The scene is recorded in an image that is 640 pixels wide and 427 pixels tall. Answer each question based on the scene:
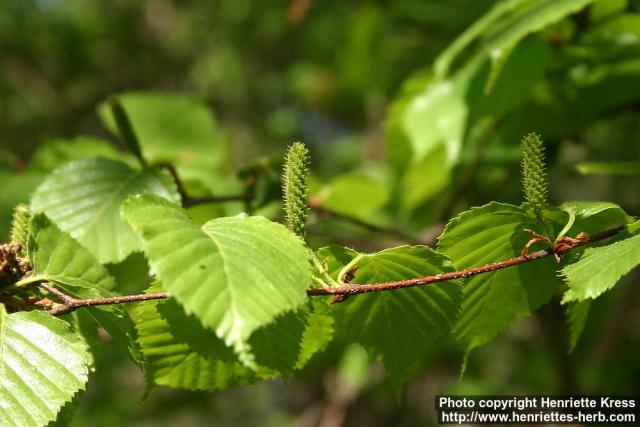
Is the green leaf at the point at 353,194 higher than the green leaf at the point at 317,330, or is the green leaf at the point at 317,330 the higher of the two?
the green leaf at the point at 353,194

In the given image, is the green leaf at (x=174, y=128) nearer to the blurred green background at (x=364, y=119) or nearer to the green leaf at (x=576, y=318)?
the blurred green background at (x=364, y=119)

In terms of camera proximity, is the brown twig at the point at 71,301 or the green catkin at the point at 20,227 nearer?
the brown twig at the point at 71,301

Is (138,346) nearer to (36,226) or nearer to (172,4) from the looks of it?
(36,226)

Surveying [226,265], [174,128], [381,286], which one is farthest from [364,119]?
[226,265]

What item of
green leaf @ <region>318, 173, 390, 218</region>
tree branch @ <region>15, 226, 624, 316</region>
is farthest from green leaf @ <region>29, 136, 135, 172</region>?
tree branch @ <region>15, 226, 624, 316</region>

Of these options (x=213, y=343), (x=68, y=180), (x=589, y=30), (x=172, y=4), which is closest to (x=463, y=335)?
(x=213, y=343)

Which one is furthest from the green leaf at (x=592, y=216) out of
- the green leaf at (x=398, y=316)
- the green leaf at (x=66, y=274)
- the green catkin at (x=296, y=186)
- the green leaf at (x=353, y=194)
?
the green leaf at (x=353, y=194)

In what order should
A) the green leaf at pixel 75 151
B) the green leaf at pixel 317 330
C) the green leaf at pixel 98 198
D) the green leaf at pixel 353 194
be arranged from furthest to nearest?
the green leaf at pixel 353 194 → the green leaf at pixel 75 151 → the green leaf at pixel 98 198 → the green leaf at pixel 317 330
